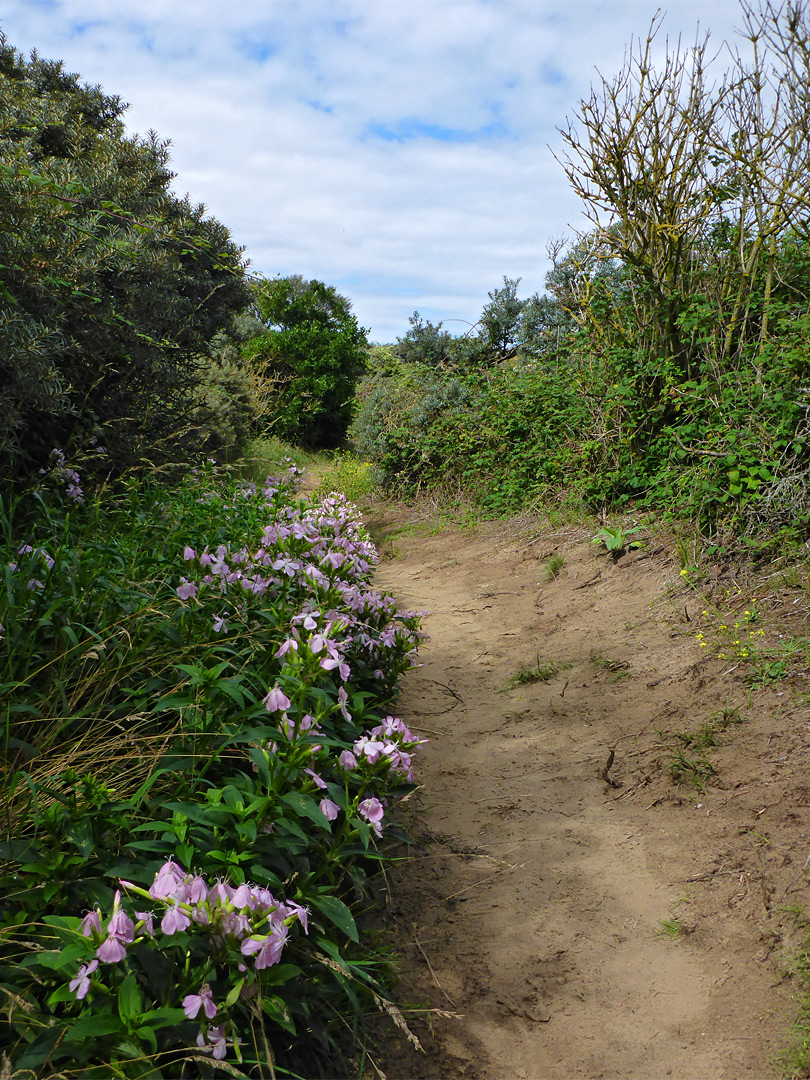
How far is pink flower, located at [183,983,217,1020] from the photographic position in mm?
1402

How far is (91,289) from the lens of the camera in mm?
4434

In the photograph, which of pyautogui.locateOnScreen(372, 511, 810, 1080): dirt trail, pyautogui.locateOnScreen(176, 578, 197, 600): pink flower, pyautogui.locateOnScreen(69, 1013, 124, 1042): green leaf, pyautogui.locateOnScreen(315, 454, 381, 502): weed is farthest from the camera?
pyautogui.locateOnScreen(315, 454, 381, 502): weed

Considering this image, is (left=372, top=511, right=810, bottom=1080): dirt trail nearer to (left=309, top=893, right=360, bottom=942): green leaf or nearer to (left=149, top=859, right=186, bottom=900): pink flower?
(left=309, top=893, right=360, bottom=942): green leaf

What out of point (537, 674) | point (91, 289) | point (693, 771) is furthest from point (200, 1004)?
point (91, 289)

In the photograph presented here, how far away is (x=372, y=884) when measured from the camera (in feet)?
8.72

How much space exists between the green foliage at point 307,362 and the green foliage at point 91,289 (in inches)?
331

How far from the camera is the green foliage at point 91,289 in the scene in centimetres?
370

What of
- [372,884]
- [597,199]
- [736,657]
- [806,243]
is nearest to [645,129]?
[597,199]

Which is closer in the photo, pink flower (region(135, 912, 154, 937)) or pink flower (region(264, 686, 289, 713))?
pink flower (region(135, 912, 154, 937))

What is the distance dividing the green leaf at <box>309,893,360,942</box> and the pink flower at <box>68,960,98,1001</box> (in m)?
0.55

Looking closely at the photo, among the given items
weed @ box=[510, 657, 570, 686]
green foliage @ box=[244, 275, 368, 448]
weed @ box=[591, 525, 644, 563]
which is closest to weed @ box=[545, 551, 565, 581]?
weed @ box=[591, 525, 644, 563]

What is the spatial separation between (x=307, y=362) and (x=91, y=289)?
1241 cm

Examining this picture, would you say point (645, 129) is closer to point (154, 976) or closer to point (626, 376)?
point (626, 376)

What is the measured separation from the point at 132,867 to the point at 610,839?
205 centimetres
